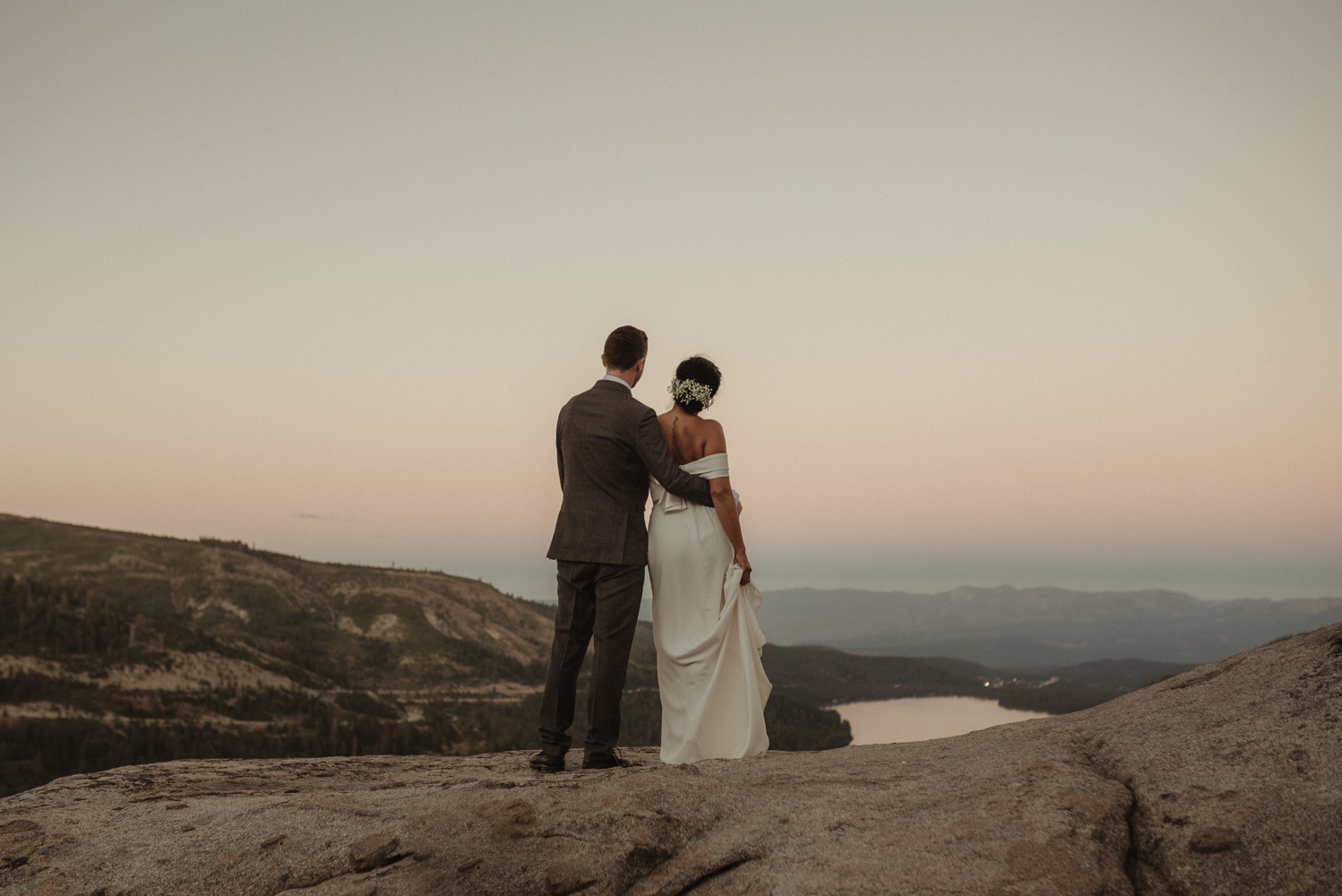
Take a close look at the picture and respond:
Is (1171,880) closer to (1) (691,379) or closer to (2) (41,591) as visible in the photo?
(1) (691,379)

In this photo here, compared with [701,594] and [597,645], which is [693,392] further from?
[597,645]

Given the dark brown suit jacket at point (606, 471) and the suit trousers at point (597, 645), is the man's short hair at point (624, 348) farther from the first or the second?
the suit trousers at point (597, 645)

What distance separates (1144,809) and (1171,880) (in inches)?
22.9

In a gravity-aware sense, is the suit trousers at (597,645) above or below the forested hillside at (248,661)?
above

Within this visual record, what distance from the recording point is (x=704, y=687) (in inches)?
326

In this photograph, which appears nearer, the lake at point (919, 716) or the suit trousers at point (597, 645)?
the suit trousers at point (597, 645)

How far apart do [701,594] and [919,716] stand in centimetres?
13285

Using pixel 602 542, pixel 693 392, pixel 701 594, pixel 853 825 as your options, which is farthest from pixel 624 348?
pixel 853 825

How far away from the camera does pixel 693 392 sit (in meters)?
8.43

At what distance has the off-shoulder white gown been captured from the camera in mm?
8281

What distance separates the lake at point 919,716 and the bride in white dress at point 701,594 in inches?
3112

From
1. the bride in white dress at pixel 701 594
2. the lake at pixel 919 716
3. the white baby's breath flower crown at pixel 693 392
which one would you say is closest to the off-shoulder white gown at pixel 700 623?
the bride in white dress at pixel 701 594

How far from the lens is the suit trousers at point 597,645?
7344 mm

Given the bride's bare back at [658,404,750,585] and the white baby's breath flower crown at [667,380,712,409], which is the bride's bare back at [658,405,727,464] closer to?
the bride's bare back at [658,404,750,585]
